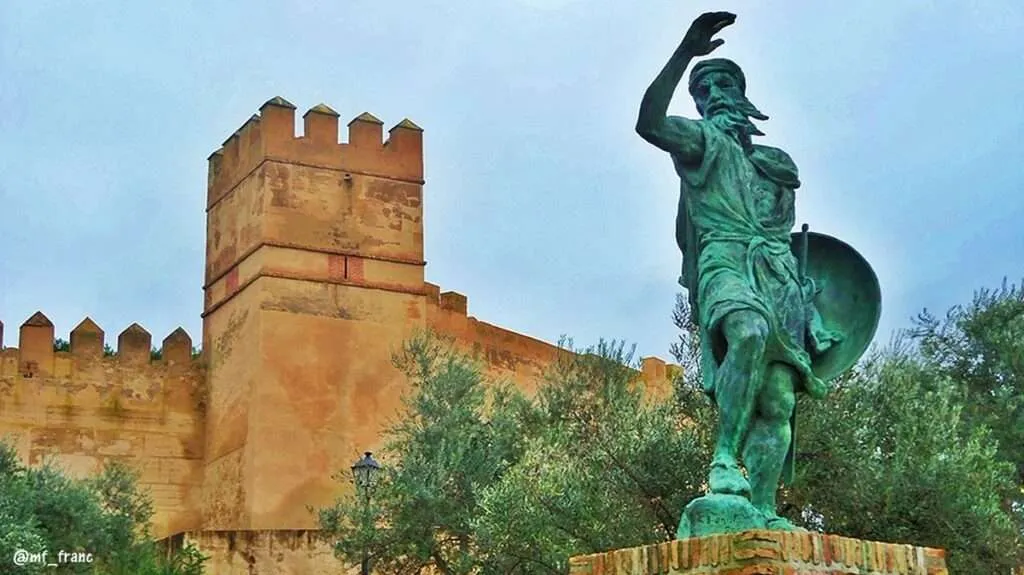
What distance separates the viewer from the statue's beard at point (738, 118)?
6.50 metres

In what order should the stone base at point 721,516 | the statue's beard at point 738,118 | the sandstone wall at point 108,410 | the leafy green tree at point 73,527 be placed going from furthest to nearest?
the sandstone wall at point 108,410, the leafy green tree at point 73,527, the statue's beard at point 738,118, the stone base at point 721,516

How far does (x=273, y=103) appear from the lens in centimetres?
2650

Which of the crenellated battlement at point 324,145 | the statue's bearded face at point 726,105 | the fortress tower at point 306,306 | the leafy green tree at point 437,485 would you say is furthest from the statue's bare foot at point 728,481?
the crenellated battlement at point 324,145

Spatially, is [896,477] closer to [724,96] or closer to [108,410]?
[724,96]

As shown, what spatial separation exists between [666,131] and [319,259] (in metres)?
20.3

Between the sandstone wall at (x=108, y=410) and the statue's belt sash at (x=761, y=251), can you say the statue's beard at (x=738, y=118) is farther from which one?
the sandstone wall at (x=108, y=410)

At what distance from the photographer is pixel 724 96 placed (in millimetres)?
6602

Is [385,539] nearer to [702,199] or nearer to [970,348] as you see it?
[970,348]

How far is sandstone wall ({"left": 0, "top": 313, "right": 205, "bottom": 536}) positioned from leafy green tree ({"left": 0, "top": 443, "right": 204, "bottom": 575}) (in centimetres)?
317

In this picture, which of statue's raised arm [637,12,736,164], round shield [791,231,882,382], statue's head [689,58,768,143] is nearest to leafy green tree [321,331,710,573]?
round shield [791,231,882,382]

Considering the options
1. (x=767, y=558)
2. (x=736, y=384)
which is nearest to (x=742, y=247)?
(x=736, y=384)

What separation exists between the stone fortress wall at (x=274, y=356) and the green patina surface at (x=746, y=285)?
723 inches

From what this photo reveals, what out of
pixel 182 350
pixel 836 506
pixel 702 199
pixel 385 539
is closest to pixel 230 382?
pixel 182 350

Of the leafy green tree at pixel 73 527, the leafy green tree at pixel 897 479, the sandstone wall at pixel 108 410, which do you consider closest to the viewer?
the leafy green tree at pixel 897 479
